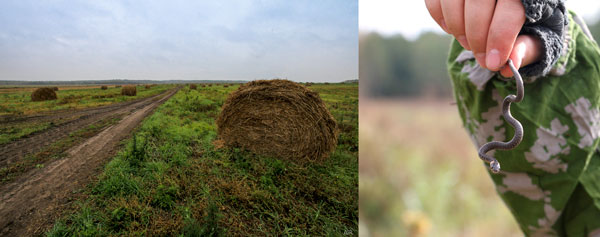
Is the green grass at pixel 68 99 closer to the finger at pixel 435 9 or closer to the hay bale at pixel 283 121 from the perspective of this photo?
the hay bale at pixel 283 121

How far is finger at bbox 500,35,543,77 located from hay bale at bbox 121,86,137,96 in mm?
1268

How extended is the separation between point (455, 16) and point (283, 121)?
54.6 inches

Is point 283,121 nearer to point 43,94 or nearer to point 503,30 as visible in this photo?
point 43,94

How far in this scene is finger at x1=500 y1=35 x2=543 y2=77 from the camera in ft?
1.03

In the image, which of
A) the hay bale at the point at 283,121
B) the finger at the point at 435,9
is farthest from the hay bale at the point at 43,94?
the finger at the point at 435,9

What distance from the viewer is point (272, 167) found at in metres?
1.48

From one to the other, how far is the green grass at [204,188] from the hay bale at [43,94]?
1.00ft

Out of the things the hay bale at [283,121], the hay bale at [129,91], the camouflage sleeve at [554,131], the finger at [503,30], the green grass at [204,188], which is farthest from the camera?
the hay bale at [283,121]

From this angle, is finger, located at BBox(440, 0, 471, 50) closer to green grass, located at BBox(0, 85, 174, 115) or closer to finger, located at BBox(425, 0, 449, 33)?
finger, located at BBox(425, 0, 449, 33)

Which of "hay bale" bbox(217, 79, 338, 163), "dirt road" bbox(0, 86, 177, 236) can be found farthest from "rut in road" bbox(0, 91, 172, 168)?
"hay bale" bbox(217, 79, 338, 163)

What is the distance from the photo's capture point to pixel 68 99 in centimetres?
112

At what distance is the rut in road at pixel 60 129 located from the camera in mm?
961

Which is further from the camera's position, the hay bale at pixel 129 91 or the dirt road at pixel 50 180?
the hay bale at pixel 129 91

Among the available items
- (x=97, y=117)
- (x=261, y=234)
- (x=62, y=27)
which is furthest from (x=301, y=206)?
(x=62, y=27)
